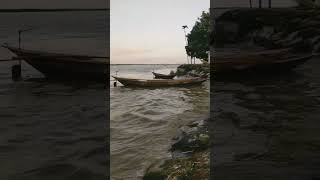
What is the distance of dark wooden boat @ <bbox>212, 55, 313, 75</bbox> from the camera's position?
50.8 ft

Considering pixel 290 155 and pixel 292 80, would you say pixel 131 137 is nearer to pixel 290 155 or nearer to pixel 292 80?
pixel 290 155

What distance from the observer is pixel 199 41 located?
45.7 m

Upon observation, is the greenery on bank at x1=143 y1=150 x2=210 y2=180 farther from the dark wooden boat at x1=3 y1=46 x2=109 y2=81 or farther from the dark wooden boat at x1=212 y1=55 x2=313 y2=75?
the dark wooden boat at x1=212 y1=55 x2=313 y2=75

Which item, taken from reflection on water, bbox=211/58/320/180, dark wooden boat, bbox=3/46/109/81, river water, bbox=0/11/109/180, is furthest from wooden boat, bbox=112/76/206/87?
reflection on water, bbox=211/58/320/180

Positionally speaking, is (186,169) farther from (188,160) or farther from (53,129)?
(53,129)

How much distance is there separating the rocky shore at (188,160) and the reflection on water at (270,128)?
268 millimetres

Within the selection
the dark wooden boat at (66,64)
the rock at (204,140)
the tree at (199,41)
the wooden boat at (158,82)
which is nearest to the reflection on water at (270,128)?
the rock at (204,140)

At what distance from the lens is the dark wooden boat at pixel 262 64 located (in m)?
15.5

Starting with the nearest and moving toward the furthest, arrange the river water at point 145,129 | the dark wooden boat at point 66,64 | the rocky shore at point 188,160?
1. the rocky shore at point 188,160
2. the river water at point 145,129
3. the dark wooden boat at point 66,64

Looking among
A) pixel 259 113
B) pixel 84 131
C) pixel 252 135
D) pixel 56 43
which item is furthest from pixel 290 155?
pixel 56 43

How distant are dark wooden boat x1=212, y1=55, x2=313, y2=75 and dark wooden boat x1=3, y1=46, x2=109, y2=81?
6379mm

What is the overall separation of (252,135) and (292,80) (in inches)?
347

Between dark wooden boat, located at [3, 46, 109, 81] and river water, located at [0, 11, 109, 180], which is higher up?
dark wooden boat, located at [3, 46, 109, 81]

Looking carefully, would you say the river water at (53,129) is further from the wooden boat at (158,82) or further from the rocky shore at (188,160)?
the wooden boat at (158,82)
